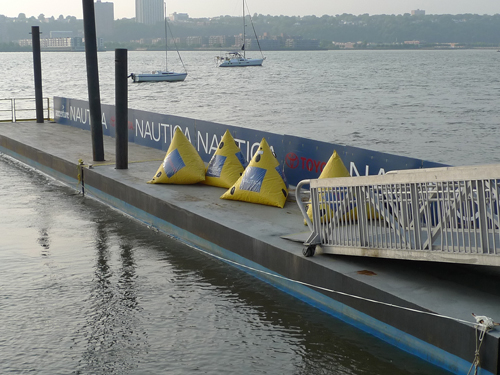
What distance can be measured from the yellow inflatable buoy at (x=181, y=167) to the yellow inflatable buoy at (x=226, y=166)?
240mm

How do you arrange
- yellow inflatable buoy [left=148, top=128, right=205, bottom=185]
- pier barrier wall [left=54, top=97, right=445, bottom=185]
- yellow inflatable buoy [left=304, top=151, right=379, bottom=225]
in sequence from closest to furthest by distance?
yellow inflatable buoy [left=304, top=151, right=379, bottom=225] < pier barrier wall [left=54, top=97, right=445, bottom=185] < yellow inflatable buoy [left=148, top=128, right=205, bottom=185]

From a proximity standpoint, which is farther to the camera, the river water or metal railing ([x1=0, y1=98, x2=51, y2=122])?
metal railing ([x1=0, y1=98, x2=51, y2=122])

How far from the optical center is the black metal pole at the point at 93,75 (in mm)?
13719

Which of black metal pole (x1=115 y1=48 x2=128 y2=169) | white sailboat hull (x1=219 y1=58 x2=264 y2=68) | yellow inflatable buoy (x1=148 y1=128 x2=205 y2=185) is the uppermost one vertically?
white sailboat hull (x1=219 y1=58 x2=264 y2=68)

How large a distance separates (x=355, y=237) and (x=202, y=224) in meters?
3.06

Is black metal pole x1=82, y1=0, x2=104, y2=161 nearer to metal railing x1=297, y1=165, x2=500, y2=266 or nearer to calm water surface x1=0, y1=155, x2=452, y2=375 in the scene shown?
calm water surface x1=0, y1=155, x2=452, y2=375

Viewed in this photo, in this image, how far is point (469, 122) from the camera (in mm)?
43812

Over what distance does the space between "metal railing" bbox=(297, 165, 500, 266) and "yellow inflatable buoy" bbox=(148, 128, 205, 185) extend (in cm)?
422

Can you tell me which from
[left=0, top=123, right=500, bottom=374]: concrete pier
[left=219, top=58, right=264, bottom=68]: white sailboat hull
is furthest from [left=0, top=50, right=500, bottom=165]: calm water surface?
[left=219, top=58, right=264, bottom=68]: white sailboat hull

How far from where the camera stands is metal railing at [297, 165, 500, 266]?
5.67 metres

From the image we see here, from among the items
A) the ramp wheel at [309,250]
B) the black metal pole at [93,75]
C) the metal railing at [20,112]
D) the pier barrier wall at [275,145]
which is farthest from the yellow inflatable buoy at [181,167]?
the metal railing at [20,112]

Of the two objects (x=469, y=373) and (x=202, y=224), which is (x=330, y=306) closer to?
(x=469, y=373)

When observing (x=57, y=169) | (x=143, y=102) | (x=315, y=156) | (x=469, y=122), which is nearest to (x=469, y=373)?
(x=315, y=156)

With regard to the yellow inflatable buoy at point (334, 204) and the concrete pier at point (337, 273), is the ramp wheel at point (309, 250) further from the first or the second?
the yellow inflatable buoy at point (334, 204)
